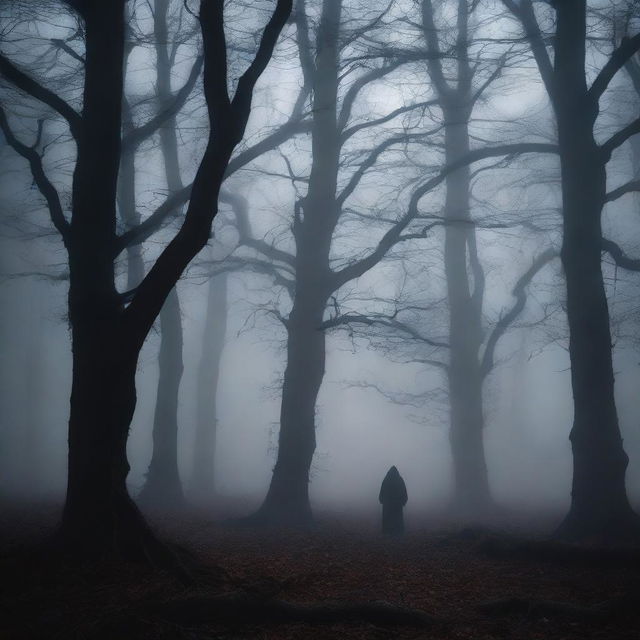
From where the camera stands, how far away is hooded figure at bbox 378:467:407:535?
10109mm

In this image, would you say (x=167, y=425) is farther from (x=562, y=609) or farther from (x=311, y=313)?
(x=562, y=609)

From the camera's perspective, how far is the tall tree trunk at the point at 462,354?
15.9 meters

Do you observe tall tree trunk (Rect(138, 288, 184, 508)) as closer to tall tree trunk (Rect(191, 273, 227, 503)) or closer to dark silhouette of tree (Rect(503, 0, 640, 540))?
tall tree trunk (Rect(191, 273, 227, 503))

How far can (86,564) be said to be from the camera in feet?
17.8

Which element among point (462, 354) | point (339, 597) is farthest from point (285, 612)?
point (462, 354)

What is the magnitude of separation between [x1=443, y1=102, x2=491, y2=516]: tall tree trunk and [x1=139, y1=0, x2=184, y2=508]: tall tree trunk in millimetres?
8120

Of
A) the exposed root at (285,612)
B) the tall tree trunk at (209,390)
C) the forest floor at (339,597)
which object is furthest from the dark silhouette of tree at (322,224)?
the tall tree trunk at (209,390)

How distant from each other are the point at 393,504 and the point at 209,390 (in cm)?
1341

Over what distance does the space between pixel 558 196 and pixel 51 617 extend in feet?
55.9

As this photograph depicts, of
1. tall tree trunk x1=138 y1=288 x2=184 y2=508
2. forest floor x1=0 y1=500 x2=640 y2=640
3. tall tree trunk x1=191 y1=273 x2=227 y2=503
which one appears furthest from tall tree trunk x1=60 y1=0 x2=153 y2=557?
tall tree trunk x1=191 y1=273 x2=227 y2=503

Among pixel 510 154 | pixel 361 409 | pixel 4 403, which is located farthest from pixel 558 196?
pixel 4 403

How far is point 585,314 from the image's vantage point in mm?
8789

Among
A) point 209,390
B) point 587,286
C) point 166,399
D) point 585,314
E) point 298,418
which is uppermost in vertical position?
point 587,286

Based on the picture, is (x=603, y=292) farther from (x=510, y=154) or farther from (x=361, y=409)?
(x=361, y=409)
